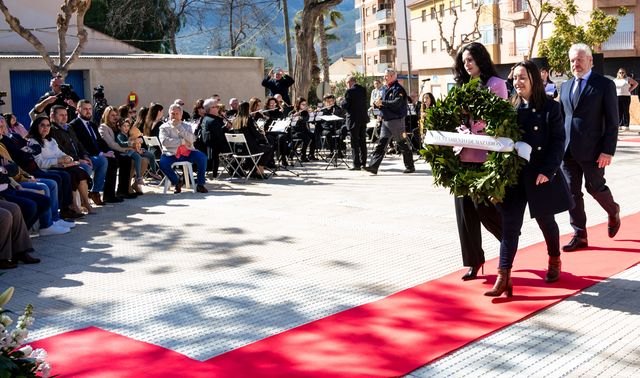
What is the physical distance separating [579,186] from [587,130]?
616 mm

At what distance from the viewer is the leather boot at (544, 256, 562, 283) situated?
6602 mm

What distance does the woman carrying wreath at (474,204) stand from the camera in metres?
6.51

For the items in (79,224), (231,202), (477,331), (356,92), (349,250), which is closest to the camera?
(477,331)

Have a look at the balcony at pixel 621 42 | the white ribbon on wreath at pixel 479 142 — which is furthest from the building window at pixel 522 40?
the white ribbon on wreath at pixel 479 142

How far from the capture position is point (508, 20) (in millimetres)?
56469

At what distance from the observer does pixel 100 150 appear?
497 inches

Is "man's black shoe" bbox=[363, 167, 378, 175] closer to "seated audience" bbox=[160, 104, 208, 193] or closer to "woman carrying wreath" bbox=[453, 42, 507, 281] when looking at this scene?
"seated audience" bbox=[160, 104, 208, 193]

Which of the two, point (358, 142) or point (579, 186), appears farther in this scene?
point (358, 142)

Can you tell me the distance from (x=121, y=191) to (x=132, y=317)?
711cm

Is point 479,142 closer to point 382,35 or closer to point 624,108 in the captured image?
point 624,108

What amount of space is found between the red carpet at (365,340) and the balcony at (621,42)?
42.9m

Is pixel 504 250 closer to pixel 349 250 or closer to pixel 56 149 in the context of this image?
pixel 349 250

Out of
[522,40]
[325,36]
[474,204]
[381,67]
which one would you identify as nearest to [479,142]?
[474,204]

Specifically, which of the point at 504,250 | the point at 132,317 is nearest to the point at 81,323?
the point at 132,317
